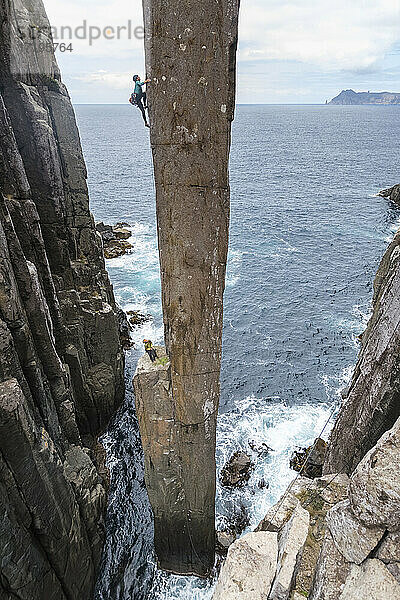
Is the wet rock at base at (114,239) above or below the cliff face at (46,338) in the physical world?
below

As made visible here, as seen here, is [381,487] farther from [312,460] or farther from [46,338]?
[312,460]

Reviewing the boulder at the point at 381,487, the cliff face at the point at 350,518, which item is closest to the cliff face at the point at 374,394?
the cliff face at the point at 350,518

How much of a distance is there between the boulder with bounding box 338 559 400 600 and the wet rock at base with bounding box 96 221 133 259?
121 feet

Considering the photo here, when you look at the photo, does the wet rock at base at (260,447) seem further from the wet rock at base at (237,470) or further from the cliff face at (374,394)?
the cliff face at (374,394)

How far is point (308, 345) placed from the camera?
85.2ft

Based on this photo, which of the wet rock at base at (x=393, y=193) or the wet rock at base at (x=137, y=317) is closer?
the wet rock at base at (x=137, y=317)

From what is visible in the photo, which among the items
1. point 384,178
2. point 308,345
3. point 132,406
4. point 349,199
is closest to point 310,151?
point 384,178

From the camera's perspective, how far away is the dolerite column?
6.43m

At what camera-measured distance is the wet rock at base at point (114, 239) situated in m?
40.0

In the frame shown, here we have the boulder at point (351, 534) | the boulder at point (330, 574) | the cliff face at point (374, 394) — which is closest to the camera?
the boulder at point (351, 534)

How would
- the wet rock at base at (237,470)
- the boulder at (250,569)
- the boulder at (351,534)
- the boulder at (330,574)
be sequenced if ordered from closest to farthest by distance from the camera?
the boulder at (351,534), the boulder at (330,574), the boulder at (250,569), the wet rock at base at (237,470)

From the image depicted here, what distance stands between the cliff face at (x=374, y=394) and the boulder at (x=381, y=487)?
1.46 metres

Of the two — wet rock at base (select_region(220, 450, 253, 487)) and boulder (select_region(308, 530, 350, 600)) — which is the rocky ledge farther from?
wet rock at base (select_region(220, 450, 253, 487))

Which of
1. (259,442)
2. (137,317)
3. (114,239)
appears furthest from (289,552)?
(114,239)
